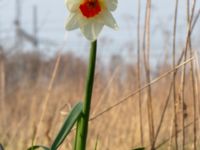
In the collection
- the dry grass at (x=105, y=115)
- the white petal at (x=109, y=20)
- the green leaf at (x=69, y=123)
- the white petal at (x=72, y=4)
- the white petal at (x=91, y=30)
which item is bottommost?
the green leaf at (x=69, y=123)

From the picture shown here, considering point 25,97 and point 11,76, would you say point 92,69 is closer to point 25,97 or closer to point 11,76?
point 25,97

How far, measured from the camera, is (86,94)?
40.9 inches

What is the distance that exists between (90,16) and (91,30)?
4 cm

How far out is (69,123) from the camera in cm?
105

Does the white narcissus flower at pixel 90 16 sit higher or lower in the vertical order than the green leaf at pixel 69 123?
higher

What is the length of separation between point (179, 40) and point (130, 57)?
870mm

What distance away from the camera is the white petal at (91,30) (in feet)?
3.34

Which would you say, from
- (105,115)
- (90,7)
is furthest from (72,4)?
(105,115)

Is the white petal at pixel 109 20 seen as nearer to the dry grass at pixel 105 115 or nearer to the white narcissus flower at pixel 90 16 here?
the white narcissus flower at pixel 90 16

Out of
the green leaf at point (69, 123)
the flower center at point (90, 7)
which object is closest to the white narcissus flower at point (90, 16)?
the flower center at point (90, 7)

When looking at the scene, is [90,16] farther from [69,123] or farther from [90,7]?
[69,123]

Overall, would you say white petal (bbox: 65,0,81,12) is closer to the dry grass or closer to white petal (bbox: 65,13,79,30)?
white petal (bbox: 65,13,79,30)

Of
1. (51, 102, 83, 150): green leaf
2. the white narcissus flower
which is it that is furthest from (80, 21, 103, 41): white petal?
(51, 102, 83, 150): green leaf

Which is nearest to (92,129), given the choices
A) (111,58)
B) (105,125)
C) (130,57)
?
(105,125)
